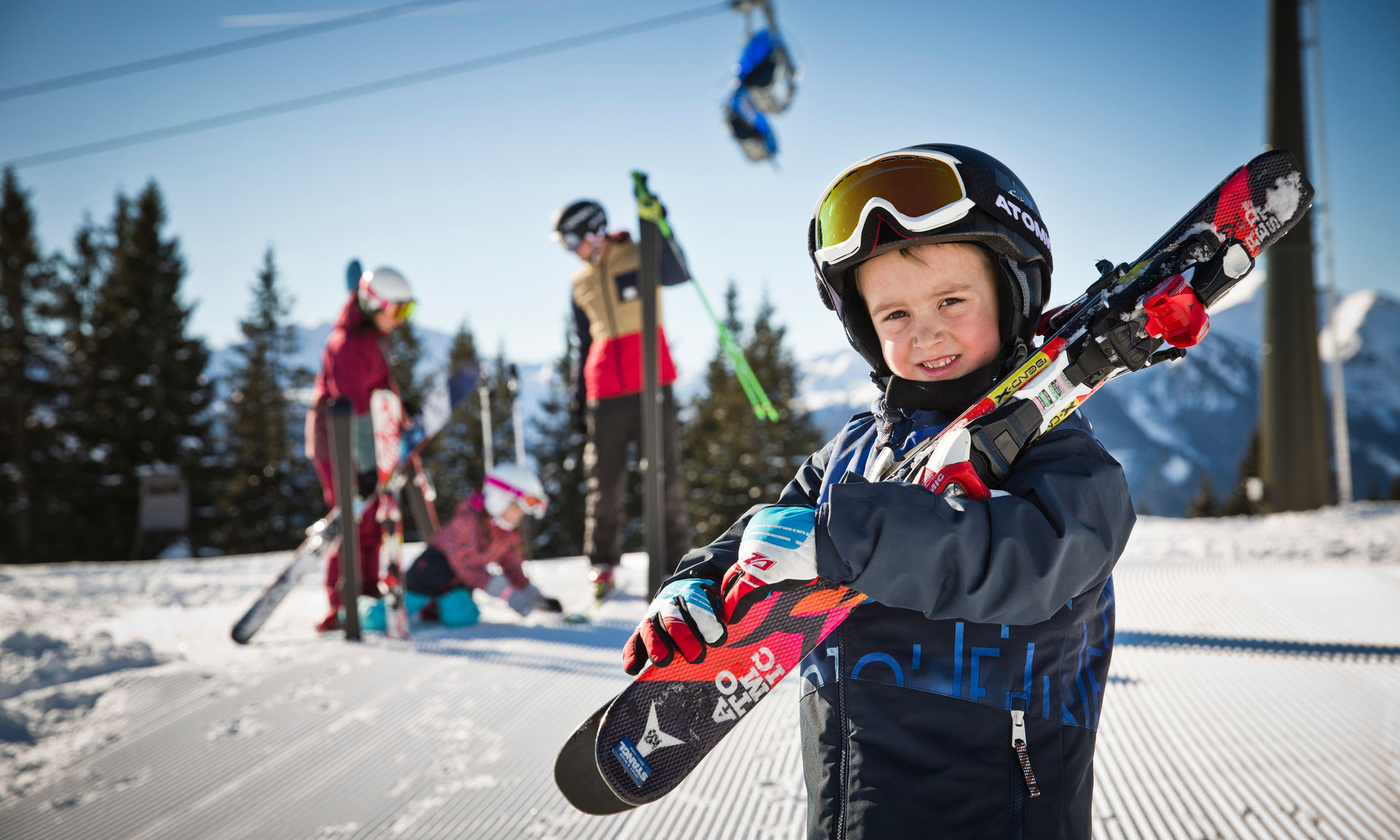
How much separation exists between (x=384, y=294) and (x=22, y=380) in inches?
941

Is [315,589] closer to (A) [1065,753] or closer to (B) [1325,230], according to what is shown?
(A) [1065,753]

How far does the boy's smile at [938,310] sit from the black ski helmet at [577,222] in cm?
312

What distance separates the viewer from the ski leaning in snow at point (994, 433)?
1.08 meters

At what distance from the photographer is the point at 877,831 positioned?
0.99 metres

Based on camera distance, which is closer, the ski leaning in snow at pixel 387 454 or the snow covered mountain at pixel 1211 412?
the ski leaning in snow at pixel 387 454

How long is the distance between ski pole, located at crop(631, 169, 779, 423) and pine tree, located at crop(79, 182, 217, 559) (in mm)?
22066

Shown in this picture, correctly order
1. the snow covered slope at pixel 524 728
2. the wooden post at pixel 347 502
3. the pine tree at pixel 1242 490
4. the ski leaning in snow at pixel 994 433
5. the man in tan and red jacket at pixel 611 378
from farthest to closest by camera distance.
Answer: the pine tree at pixel 1242 490, the man in tan and red jacket at pixel 611 378, the wooden post at pixel 347 502, the snow covered slope at pixel 524 728, the ski leaning in snow at pixel 994 433

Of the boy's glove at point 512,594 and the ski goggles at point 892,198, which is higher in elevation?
the ski goggles at point 892,198

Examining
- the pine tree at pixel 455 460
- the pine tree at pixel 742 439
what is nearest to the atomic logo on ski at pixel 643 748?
the pine tree at pixel 742 439

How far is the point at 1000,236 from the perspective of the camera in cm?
116

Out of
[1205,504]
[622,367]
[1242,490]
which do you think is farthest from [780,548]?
[1205,504]

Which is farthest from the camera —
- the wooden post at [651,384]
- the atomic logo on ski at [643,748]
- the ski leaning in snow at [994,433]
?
the wooden post at [651,384]

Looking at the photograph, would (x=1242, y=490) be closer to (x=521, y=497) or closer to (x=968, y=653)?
(x=521, y=497)

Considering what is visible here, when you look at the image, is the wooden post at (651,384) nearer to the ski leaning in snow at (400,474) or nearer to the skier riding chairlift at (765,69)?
the ski leaning in snow at (400,474)
